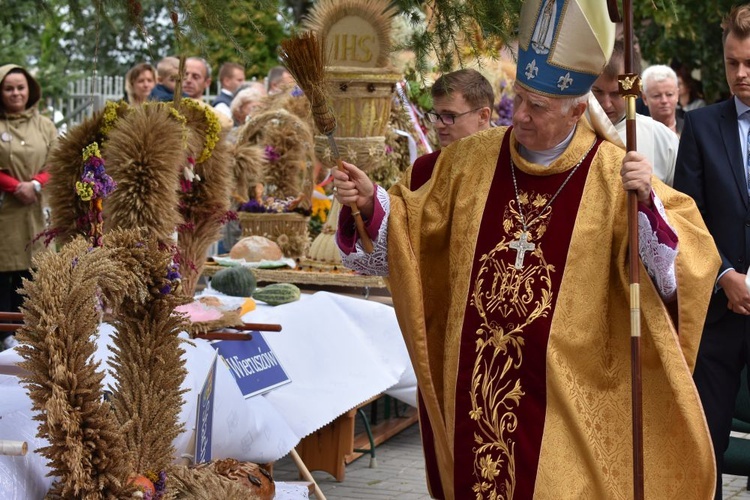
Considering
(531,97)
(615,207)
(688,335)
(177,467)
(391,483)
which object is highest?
(531,97)

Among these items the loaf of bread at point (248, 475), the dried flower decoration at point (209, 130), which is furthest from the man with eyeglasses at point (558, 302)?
the dried flower decoration at point (209, 130)

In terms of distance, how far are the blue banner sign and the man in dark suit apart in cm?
177

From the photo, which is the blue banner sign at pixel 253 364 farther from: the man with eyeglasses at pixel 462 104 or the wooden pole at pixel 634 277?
the wooden pole at pixel 634 277

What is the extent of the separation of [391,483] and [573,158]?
310cm

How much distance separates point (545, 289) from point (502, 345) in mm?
219

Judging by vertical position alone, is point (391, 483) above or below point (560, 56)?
below

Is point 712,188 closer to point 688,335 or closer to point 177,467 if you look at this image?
point 688,335

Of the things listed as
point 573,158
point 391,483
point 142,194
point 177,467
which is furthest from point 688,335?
point 391,483

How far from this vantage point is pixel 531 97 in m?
3.71

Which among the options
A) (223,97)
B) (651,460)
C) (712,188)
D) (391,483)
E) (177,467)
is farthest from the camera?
(223,97)

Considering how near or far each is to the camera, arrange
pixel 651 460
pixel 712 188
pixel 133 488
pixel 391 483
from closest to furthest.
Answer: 1. pixel 133 488
2. pixel 651 460
3. pixel 712 188
4. pixel 391 483

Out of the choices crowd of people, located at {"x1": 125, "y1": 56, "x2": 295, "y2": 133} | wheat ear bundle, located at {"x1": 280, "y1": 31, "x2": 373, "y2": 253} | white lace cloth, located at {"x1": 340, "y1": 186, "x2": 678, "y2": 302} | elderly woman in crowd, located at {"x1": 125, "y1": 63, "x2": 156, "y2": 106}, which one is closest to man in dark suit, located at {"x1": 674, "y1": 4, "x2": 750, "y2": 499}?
white lace cloth, located at {"x1": 340, "y1": 186, "x2": 678, "y2": 302}

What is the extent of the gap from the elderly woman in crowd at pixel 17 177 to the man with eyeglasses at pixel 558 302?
15.5 ft

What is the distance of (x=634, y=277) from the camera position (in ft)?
11.2
